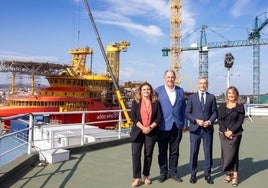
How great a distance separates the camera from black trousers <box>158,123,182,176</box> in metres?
4.39

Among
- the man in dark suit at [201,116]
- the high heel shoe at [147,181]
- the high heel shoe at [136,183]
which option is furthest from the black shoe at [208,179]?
the high heel shoe at [136,183]

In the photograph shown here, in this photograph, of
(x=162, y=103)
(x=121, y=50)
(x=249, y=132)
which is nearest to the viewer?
(x=162, y=103)

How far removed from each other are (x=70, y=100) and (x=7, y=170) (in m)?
24.2

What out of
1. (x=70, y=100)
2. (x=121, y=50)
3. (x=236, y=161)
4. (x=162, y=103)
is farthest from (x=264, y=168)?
(x=121, y=50)

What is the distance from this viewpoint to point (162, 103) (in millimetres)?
4320

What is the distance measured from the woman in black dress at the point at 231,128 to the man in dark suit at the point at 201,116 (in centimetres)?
16

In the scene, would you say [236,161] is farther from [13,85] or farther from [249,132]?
[13,85]

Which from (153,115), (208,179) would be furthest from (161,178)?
(153,115)

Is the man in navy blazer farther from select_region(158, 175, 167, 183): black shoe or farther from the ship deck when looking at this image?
the ship deck

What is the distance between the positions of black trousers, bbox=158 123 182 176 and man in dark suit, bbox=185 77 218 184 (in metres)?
0.23

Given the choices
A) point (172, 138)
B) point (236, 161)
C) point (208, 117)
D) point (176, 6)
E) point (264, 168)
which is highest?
point (176, 6)

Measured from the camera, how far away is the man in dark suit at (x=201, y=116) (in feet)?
14.4

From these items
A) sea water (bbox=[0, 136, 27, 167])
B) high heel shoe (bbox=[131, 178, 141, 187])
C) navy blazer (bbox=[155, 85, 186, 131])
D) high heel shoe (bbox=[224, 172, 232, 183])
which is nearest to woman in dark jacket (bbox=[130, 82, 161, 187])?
high heel shoe (bbox=[131, 178, 141, 187])

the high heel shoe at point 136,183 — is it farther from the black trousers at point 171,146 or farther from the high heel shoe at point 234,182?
the high heel shoe at point 234,182
